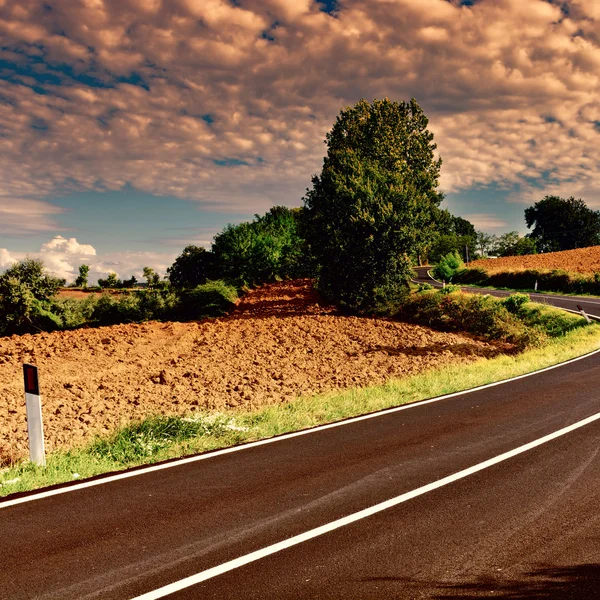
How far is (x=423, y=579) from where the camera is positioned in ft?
12.6

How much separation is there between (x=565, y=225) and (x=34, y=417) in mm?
116376

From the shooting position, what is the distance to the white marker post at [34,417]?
269 inches

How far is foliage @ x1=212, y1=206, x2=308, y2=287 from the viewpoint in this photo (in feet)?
130

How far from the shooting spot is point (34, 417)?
6859 millimetres

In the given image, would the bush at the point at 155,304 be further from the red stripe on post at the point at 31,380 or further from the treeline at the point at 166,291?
the red stripe on post at the point at 31,380

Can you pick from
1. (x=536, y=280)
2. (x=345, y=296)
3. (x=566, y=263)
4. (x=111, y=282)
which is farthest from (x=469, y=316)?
(x=111, y=282)

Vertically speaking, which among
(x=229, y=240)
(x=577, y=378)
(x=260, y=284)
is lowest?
(x=577, y=378)

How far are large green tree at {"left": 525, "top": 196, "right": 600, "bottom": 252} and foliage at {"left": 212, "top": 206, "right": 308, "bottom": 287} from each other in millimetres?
83478

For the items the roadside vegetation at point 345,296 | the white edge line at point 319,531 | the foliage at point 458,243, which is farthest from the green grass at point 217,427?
the foliage at point 458,243

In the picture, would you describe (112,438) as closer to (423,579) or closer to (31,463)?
(31,463)

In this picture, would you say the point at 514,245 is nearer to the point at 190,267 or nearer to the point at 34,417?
the point at 190,267

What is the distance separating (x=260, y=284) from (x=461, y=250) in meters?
81.2

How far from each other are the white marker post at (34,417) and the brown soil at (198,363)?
92 cm

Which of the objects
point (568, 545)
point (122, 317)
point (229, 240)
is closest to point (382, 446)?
point (568, 545)
